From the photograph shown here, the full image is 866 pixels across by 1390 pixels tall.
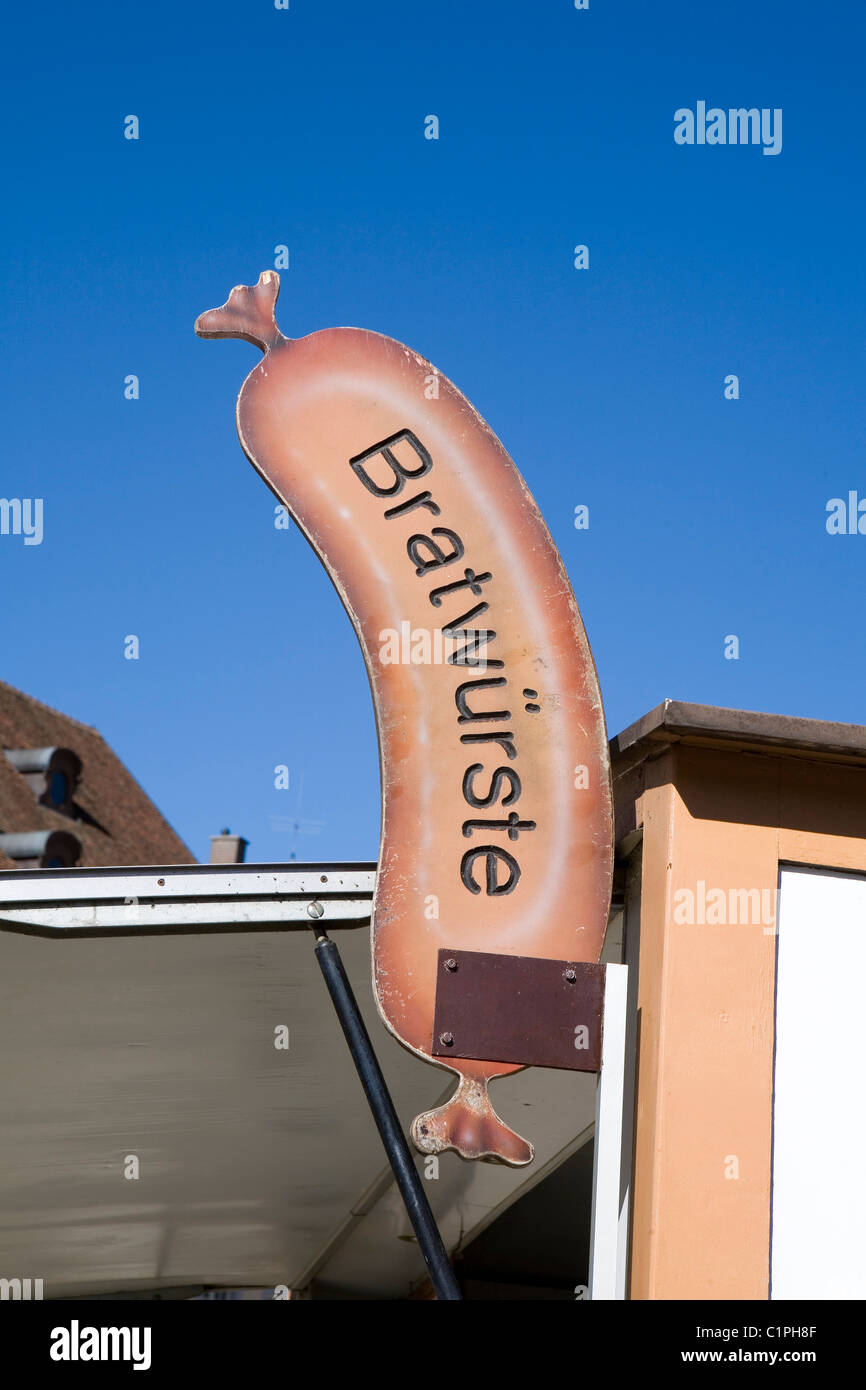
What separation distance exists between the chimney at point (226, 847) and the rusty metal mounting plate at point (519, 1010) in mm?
29375

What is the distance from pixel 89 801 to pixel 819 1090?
28918mm

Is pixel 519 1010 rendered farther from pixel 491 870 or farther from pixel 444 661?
pixel 444 661

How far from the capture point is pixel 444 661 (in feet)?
13.5

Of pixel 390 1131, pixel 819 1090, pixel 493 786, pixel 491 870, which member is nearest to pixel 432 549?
pixel 493 786

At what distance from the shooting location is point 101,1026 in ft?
16.6

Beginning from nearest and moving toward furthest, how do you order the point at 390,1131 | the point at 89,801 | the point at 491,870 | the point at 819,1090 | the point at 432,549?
the point at 390,1131 → the point at 491,870 → the point at 819,1090 → the point at 432,549 → the point at 89,801

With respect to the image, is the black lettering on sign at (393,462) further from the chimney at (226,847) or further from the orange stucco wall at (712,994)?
the chimney at (226,847)

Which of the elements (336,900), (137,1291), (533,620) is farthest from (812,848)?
(137,1291)

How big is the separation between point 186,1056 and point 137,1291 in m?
4.88

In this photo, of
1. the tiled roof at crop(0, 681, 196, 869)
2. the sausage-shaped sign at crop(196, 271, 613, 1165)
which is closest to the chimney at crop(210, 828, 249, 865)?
the tiled roof at crop(0, 681, 196, 869)

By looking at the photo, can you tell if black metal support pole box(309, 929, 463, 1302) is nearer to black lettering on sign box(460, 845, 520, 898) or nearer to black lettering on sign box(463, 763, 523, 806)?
black lettering on sign box(460, 845, 520, 898)

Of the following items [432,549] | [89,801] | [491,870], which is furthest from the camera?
[89,801]

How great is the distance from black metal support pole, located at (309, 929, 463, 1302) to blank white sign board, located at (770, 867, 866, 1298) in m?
0.97
